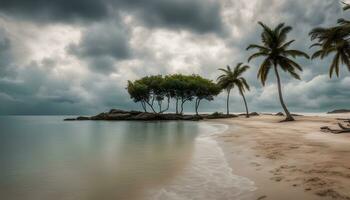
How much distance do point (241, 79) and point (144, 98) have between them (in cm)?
2696

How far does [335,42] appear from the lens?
23.1m

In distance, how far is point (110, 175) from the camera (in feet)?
23.9

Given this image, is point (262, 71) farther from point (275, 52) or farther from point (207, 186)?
point (207, 186)

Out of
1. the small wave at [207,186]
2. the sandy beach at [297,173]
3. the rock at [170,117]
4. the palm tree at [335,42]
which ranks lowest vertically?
the small wave at [207,186]

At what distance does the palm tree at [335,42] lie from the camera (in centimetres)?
2060

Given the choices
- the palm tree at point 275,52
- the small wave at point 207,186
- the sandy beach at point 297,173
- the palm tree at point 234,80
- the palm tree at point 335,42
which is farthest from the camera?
the palm tree at point 234,80

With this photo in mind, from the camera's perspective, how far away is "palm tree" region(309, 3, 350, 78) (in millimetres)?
20603

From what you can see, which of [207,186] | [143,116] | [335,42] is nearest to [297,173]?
[207,186]

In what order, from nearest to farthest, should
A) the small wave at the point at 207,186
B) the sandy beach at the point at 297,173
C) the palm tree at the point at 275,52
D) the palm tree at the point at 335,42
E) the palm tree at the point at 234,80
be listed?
the sandy beach at the point at 297,173
the small wave at the point at 207,186
the palm tree at the point at 335,42
the palm tree at the point at 275,52
the palm tree at the point at 234,80

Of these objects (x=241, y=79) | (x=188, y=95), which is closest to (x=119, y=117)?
(x=188, y=95)

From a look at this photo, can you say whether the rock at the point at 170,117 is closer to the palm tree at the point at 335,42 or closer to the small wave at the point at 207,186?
the palm tree at the point at 335,42

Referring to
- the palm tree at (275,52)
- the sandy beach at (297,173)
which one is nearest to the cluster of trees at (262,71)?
the palm tree at (275,52)

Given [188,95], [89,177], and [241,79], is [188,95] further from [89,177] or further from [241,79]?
[89,177]

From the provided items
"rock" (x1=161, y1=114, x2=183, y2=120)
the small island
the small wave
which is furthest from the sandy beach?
"rock" (x1=161, y1=114, x2=183, y2=120)
